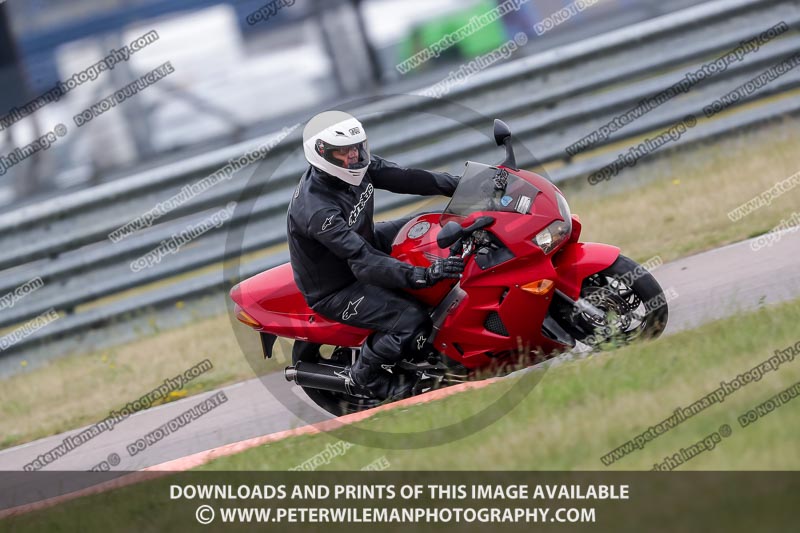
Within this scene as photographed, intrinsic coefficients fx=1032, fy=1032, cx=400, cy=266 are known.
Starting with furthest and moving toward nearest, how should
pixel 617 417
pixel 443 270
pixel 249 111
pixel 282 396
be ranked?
pixel 249 111, pixel 282 396, pixel 443 270, pixel 617 417

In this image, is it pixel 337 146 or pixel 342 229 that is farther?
pixel 342 229

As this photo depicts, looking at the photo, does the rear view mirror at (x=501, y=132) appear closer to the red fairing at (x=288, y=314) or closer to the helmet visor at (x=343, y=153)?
the helmet visor at (x=343, y=153)

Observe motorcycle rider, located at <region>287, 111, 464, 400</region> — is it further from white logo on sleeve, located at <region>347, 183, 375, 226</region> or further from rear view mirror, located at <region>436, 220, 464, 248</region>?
rear view mirror, located at <region>436, 220, 464, 248</region>

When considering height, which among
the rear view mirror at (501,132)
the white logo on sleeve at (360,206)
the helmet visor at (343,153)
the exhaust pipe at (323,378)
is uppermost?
the helmet visor at (343,153)

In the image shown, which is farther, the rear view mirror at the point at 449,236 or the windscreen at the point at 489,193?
the windscreen at the point at 489,193

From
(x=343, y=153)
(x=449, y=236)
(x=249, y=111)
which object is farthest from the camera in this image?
(x=249, y=111)

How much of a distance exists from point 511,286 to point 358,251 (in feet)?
2.99

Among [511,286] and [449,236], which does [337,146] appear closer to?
[449,236]

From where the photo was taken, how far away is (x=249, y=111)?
11.0 metres

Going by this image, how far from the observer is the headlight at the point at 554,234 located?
5906 millimetres

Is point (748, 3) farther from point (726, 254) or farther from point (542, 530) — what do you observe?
point (542, 530)

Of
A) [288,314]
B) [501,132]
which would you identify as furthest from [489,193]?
[288,314]

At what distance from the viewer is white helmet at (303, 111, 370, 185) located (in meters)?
5.86

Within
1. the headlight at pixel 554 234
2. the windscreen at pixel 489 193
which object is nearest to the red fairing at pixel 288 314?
the windscreen at pixel 489 193
